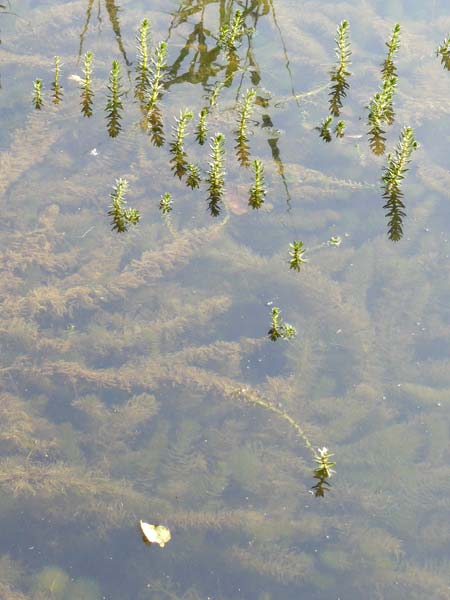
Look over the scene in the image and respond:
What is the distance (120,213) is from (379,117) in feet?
8.39

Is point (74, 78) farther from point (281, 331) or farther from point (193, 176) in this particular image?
point (281, 331)

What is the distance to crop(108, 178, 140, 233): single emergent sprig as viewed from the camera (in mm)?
5652

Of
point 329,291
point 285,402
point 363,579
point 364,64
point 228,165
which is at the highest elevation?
point 364,64

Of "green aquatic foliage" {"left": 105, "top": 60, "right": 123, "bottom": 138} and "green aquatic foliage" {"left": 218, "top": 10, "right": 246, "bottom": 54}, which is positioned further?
"green aquatic foliage" {"left": 218, "top": 10, "right": 246, "bottom": 54}

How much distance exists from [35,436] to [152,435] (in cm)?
81

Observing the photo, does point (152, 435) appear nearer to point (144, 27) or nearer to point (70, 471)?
point (70, 471)

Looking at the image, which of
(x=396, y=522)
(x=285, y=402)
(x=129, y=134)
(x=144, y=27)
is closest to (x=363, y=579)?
(x=396, y=522)

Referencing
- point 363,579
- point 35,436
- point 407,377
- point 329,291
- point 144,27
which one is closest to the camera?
point 363,579

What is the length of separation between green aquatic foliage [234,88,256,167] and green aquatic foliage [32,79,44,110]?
72.8 inches

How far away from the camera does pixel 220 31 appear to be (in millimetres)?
6816

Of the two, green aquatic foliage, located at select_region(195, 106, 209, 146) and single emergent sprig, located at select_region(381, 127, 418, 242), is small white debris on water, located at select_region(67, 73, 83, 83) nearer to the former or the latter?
green aquatic foliage, located at select_region(195, 106, 209, 146)

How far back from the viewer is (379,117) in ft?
21.0

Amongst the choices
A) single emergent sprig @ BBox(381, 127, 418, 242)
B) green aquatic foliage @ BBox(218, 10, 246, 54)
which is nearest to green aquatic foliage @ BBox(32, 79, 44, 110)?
green aquatic foliage @ BBox(218, 10, 246, 54)

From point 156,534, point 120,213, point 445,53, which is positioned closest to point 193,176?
point 120,213
